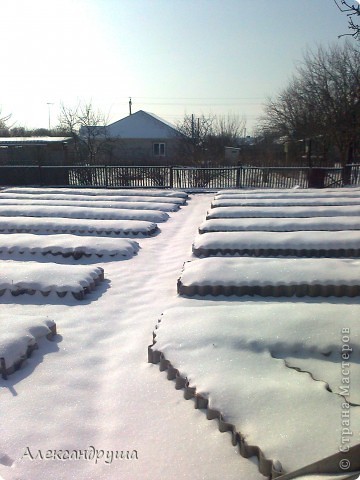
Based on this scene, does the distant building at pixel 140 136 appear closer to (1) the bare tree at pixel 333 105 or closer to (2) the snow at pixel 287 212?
(1) the bare tree at pixel 333 105

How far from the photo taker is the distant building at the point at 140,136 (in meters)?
39.9

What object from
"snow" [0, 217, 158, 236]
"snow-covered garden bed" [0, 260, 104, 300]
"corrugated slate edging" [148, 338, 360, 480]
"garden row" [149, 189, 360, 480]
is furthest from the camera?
"snow" [0, 217, 158, 236]

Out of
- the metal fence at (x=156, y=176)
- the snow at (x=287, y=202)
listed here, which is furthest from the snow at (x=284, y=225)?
the metal fence at (x=156, y=176)

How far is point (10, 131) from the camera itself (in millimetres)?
44656

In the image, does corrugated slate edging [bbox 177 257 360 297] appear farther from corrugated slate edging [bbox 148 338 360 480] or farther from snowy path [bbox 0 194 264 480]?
corrugated slate edging [bbox 148 338 360 480]

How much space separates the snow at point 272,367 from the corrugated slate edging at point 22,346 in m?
1.44

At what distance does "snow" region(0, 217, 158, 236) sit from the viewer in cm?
1051

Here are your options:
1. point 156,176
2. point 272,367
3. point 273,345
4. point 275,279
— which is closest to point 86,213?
point 275,279

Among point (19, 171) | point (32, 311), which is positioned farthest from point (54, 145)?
point (32, 311)

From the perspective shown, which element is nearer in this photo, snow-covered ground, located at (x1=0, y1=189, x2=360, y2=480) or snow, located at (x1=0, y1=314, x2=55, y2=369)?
snow-covered ground, located at (x1=0, y1=189, x2=360, y2=480)

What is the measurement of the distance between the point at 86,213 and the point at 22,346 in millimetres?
8095

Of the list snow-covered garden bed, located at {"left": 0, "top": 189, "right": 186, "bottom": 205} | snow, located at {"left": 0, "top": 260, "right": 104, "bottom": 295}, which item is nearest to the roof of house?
snow-covered garden bed, located at {"left": 0, "top": 189, "right": 186, "bottom": 205}

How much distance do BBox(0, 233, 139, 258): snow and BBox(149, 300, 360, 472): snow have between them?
371 cm

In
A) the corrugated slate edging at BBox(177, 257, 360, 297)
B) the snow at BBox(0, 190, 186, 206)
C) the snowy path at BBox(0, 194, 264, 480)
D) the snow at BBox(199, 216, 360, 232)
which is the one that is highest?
the snow at BBox(0, 190, 186, 206)
